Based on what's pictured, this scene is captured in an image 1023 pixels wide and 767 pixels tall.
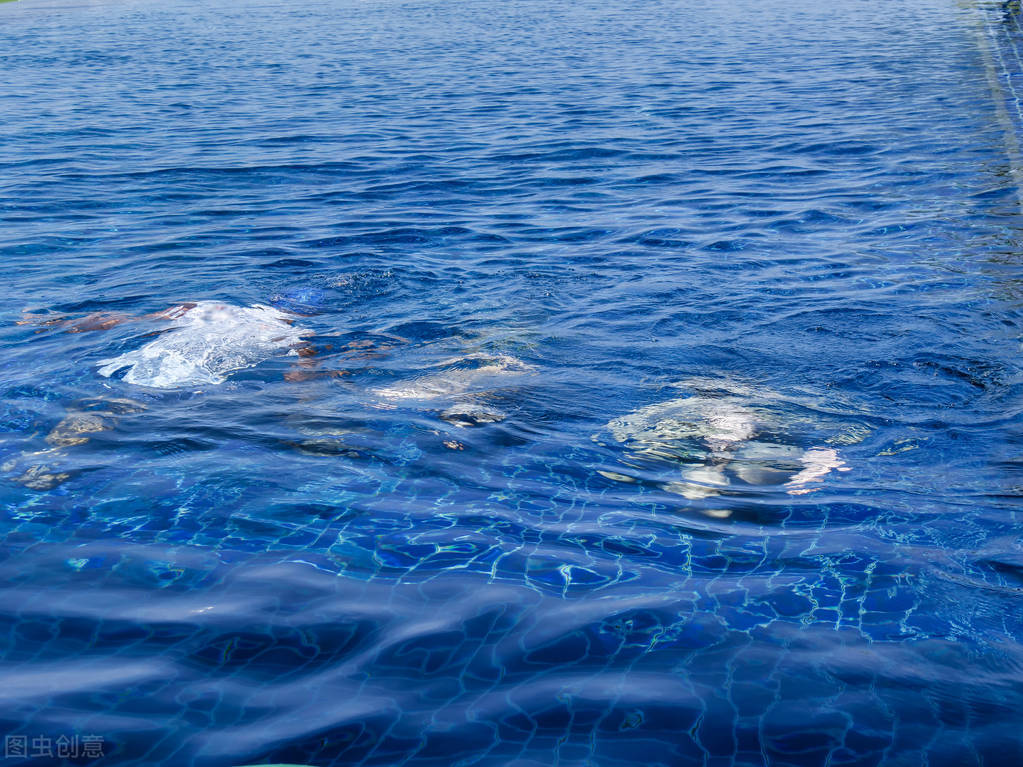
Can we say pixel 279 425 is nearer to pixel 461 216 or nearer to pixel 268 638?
pixel 268 638

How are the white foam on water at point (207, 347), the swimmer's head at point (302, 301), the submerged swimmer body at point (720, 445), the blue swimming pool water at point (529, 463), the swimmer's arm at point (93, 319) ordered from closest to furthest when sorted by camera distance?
the blue swimming pool water at point (529, 463)
the submerged swimmer body at point (720, 445)
the white foam on water at point (207, 347)
the swimmer's arm at point (93, 319)
the swimmer's head at point (302, 301)

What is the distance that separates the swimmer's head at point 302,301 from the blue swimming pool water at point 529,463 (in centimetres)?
3

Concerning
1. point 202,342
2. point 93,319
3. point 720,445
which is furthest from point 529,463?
point 93,319

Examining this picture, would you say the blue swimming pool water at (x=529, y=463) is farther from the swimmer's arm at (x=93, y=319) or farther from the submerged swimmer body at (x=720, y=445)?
the swimmer's arm at (x=93, y=319)

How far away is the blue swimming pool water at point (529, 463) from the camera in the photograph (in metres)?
3.14

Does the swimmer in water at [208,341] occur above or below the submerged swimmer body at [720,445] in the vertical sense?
above

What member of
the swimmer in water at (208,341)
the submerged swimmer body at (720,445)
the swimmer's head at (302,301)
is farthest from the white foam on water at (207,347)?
the submerged swimmer body at (720,445)

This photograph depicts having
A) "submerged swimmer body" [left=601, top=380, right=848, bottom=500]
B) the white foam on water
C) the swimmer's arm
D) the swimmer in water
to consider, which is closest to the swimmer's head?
the swimmer in water

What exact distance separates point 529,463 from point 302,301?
323 centimetres

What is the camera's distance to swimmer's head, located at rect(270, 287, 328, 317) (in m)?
7.15

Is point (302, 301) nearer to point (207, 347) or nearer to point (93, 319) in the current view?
point (207, 347)

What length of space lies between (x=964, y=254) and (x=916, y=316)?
1593 millimetres

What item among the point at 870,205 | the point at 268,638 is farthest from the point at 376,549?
the point at 870,205

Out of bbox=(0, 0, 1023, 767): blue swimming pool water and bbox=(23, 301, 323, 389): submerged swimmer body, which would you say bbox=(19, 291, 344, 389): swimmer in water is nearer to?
bbox=(23, 301, 323, 389): submerged swimmer body
